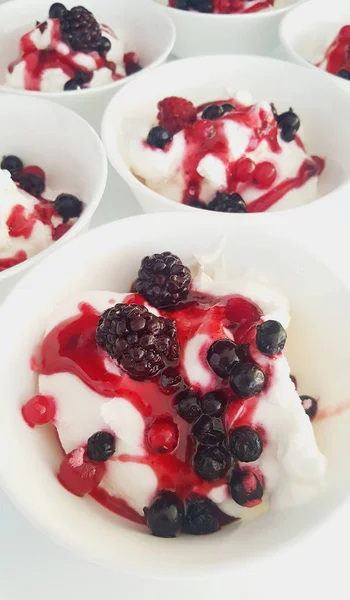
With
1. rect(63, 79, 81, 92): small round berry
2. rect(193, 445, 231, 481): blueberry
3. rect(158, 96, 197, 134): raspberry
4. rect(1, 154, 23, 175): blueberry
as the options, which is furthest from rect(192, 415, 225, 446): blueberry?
rect(63, 79, 81, 92): small round berry

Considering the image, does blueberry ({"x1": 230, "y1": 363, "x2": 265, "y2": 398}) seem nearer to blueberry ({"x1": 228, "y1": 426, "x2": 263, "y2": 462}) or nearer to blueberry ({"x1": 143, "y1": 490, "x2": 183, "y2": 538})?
blueberry ({"x1": 228, "y1": 426, "x2": 263, "y2": 462})

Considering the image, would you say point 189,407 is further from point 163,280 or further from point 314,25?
point 314,25

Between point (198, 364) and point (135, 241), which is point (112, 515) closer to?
point (198, 364)

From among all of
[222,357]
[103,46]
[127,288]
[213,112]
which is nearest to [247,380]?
[222,357]

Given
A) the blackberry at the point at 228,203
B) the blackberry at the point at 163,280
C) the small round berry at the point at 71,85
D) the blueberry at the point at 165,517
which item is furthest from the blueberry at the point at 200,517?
the small round berry at the point at 71,85

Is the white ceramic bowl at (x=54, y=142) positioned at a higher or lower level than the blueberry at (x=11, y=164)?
higher

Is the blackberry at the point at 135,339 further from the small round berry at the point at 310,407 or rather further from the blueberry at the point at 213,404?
the small round berry at the point at 310,407
